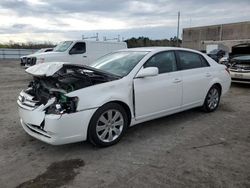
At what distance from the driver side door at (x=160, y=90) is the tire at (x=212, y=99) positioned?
1.08 metres

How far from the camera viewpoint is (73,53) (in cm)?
1245

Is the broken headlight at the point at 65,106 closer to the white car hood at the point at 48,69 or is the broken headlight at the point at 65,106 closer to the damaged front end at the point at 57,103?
the damaged front end at the point at 57,103

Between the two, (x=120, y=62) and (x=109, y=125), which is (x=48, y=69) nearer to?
(x=109, y=125)

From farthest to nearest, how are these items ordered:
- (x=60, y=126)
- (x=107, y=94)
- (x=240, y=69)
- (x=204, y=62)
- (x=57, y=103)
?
(x=240, y=69)
(x=204, y=62)
(x=107, y=94)
(x=57, y=103)
(x=60, y=126)

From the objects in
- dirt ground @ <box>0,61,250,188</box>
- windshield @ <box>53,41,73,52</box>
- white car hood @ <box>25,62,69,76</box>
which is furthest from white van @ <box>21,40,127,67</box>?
white car hood @ <box>25,62,69,76</box>

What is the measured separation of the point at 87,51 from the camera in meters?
13.0

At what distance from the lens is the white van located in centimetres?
1173

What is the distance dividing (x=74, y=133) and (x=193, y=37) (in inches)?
2135

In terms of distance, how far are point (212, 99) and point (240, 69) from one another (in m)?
4.25

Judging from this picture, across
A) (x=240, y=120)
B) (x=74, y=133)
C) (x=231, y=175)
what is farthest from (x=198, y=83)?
(x=74, y=133)

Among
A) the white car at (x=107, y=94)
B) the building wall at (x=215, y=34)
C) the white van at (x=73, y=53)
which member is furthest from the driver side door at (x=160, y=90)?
the building wall at (x=215, y=34)

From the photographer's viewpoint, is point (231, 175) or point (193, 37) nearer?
point (231, 175)

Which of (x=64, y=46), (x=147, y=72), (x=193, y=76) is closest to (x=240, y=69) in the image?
(x=193, y=76)

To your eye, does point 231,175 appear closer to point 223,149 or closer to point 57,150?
point 223,149
